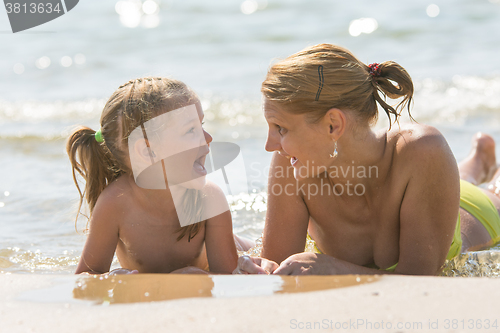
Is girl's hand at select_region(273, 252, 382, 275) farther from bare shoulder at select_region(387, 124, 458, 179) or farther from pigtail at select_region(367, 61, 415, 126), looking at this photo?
pigtail at select_region(367, 61, 415, 126)

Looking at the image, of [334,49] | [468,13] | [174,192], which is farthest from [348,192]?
[468,13]

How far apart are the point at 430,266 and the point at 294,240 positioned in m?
0.72

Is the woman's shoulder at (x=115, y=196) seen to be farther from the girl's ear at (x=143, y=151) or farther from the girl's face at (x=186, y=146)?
the girl's face at (x=186, y=146)

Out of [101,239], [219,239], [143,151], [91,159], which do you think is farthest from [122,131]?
[219,239]

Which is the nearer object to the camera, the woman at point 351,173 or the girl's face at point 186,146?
the woman at point 351,173

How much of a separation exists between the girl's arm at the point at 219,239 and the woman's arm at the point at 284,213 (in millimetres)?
217

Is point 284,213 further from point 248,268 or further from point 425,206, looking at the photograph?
point 425,206

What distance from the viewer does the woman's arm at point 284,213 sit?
2789 mm

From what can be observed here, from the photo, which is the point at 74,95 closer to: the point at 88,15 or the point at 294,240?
the point at 88,15

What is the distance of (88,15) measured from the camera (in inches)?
515
